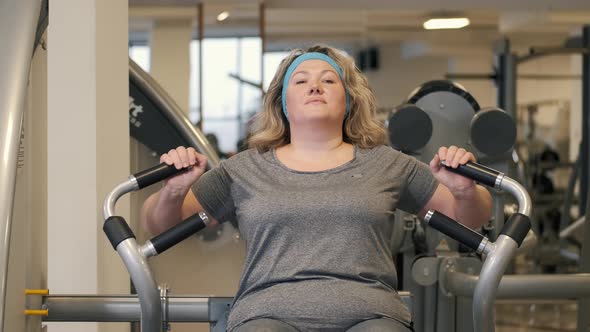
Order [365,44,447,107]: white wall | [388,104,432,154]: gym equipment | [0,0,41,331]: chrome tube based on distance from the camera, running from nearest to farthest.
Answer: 1. [0,0,41,331]: chrome tube
2. [388,104,432,154]: gym equipment
3. [365,44,447,107]: white wall

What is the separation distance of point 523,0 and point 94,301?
5.58 m

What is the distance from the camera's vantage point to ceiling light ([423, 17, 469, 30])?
9268 millimetres

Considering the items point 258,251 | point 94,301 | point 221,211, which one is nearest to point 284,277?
point 258,251

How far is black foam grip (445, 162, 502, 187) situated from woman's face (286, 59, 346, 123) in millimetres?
317

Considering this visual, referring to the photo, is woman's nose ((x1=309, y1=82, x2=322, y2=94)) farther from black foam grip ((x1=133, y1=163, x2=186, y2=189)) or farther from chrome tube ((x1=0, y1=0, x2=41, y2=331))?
chrome tube ((x1=0, y1=0, x2=41, y2=331))

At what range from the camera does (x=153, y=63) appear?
25.3 ft

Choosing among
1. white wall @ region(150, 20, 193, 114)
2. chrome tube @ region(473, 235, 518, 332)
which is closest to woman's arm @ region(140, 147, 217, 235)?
chrome tube @ region(473, 235, 518, 332)

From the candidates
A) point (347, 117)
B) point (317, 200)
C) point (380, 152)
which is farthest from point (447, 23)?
point (317, 200)

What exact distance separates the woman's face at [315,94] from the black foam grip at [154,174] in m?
0.31

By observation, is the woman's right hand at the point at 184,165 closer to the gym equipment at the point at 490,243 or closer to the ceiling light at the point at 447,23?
the gym equipment at the point at 490,243

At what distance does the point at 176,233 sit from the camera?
74.4 inches

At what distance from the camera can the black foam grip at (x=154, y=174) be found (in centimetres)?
189

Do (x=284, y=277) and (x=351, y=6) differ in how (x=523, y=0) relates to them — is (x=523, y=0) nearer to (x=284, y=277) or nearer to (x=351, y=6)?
(x=351, y=6)

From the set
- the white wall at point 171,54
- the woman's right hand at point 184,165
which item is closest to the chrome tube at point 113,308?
the woman's right hand at point 184,165
